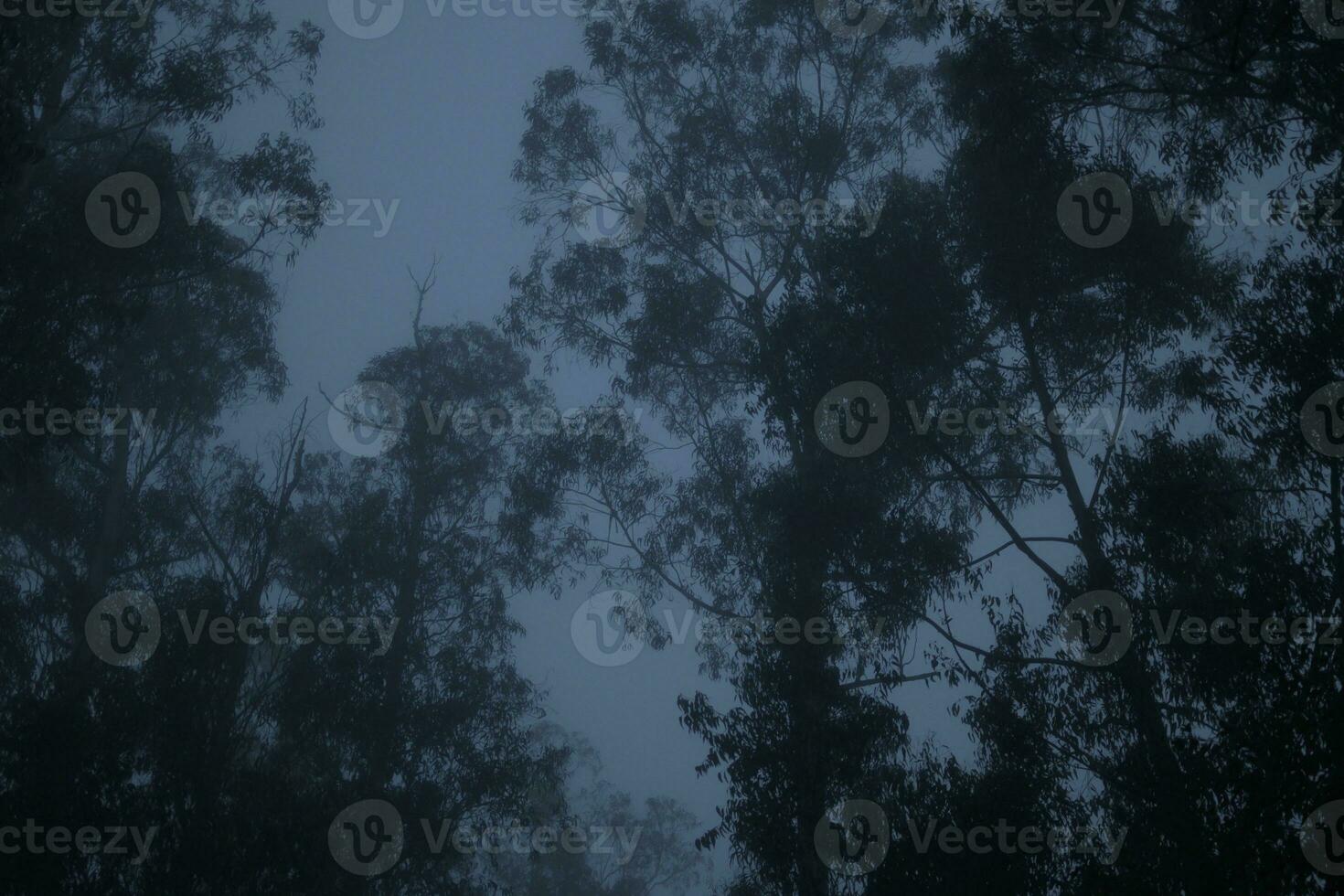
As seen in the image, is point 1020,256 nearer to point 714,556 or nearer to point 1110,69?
point 1110,69

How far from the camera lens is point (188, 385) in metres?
16.0

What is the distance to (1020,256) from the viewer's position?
909cm

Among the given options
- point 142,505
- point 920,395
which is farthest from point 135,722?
point 920,395

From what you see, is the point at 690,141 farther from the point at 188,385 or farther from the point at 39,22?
the point at 188,385

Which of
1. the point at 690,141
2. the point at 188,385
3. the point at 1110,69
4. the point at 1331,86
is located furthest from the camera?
the point at 188,385

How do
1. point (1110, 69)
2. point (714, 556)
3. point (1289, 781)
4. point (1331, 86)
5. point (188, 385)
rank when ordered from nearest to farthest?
point (1289, 781), point (1331, 86), point (1110, 69), point (714, 556), point (188, 385)

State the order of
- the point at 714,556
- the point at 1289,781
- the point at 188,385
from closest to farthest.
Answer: the point at 1289,781 < the point at 714,556 < the point at 188,385

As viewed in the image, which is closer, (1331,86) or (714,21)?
(1331,86)

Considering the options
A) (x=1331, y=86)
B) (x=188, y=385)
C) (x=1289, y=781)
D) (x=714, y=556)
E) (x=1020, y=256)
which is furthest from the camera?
(x=188, y=385)

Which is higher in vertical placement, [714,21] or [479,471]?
[714,21]

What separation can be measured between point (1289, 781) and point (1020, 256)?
513 centimetres

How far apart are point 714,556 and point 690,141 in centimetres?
647

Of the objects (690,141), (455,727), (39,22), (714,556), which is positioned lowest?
(455,727)

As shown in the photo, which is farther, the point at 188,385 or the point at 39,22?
the point at 188,385
